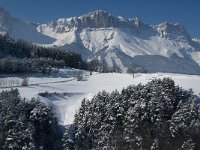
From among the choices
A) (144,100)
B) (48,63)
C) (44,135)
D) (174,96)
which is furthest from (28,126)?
(48,63)

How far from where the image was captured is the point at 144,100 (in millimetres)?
113750

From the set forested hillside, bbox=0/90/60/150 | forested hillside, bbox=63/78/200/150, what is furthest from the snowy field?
forested hillside, bbox=63/78/200/150

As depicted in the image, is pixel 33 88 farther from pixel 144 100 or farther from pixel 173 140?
pixel 173 140

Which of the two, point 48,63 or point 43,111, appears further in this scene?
point 48,63

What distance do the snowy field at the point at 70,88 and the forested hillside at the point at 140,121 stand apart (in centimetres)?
1164

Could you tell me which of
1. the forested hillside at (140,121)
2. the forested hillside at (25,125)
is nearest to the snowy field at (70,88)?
the forested hillside at (25,125)

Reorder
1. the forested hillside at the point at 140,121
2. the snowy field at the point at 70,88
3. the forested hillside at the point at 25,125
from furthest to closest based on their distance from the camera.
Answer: the snowy field at the point at 70,88, the forested hillside at the point at 25,125, the forested hillside at the point at 140,121

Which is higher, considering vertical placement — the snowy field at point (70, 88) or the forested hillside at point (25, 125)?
the snowy field at point (70, 88)

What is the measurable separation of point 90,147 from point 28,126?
14256 millimetres

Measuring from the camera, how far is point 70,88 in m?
152

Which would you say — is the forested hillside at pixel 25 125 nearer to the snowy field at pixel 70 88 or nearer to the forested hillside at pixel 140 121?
the forested hillside at pixel 140 121

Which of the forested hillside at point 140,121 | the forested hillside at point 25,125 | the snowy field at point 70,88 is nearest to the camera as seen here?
the forested hillside at point 140,121

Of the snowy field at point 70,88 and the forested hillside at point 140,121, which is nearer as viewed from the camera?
the forested hillside at point 140,121

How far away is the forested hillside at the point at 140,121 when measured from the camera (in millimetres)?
104750
